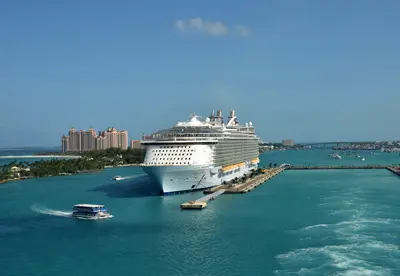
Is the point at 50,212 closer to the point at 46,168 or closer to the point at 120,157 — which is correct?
the point at 46,168

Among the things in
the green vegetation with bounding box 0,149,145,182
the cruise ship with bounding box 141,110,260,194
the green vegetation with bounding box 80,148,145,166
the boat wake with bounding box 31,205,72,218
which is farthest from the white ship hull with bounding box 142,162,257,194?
the green vegetation with bounding box 80,148,145,166

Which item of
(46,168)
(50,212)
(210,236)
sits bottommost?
(210,236)

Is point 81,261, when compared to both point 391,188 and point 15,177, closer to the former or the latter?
point 391,188

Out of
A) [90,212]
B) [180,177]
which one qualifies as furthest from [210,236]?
[180,177]

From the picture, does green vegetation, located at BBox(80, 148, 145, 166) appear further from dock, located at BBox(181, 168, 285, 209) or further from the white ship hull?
the white ship hull

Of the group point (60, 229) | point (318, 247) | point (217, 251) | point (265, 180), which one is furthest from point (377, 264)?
point (265, 180)
